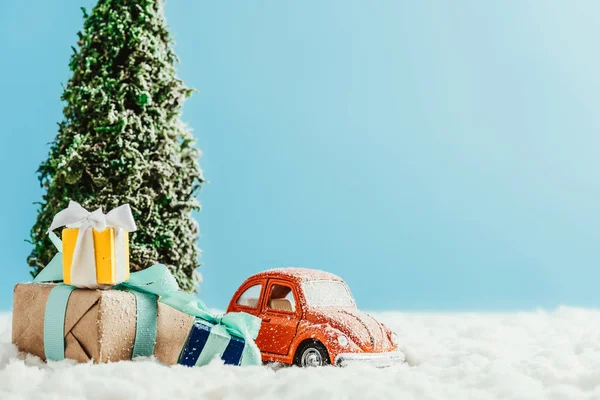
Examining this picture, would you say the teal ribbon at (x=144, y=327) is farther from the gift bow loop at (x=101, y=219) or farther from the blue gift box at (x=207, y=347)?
the gift bow loop at (x=101, y=219)

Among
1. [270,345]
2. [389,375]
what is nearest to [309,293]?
[270,345]

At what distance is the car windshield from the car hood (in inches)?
6.2

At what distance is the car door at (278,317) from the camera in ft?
21.4

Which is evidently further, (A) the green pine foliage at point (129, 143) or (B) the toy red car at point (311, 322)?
(A) the green pine foliage at point (129, 143)

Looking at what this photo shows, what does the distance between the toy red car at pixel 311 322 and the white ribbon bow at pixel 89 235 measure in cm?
274

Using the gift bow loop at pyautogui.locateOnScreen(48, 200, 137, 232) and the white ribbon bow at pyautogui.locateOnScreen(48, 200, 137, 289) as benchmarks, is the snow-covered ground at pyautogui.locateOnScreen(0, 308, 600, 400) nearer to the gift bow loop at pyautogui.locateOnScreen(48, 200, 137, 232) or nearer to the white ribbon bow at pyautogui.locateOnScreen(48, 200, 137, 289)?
the white ribbon bow at pyautogui.locateOnScreen(48, 200, 137, 289)

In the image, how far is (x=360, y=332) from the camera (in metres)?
6.45

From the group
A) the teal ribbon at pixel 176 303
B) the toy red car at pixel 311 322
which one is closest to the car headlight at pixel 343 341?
the toy red car at pixel 311 322

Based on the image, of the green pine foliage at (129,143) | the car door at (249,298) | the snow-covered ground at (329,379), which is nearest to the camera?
the snow-covered ground at (329,379)

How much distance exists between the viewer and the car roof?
7.14m

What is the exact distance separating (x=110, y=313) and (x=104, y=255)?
0.38 meters

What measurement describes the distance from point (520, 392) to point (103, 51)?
29.3 feet

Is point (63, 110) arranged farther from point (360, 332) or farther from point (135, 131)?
point (360, 332)

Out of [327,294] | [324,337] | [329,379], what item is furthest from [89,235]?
[327,294]
